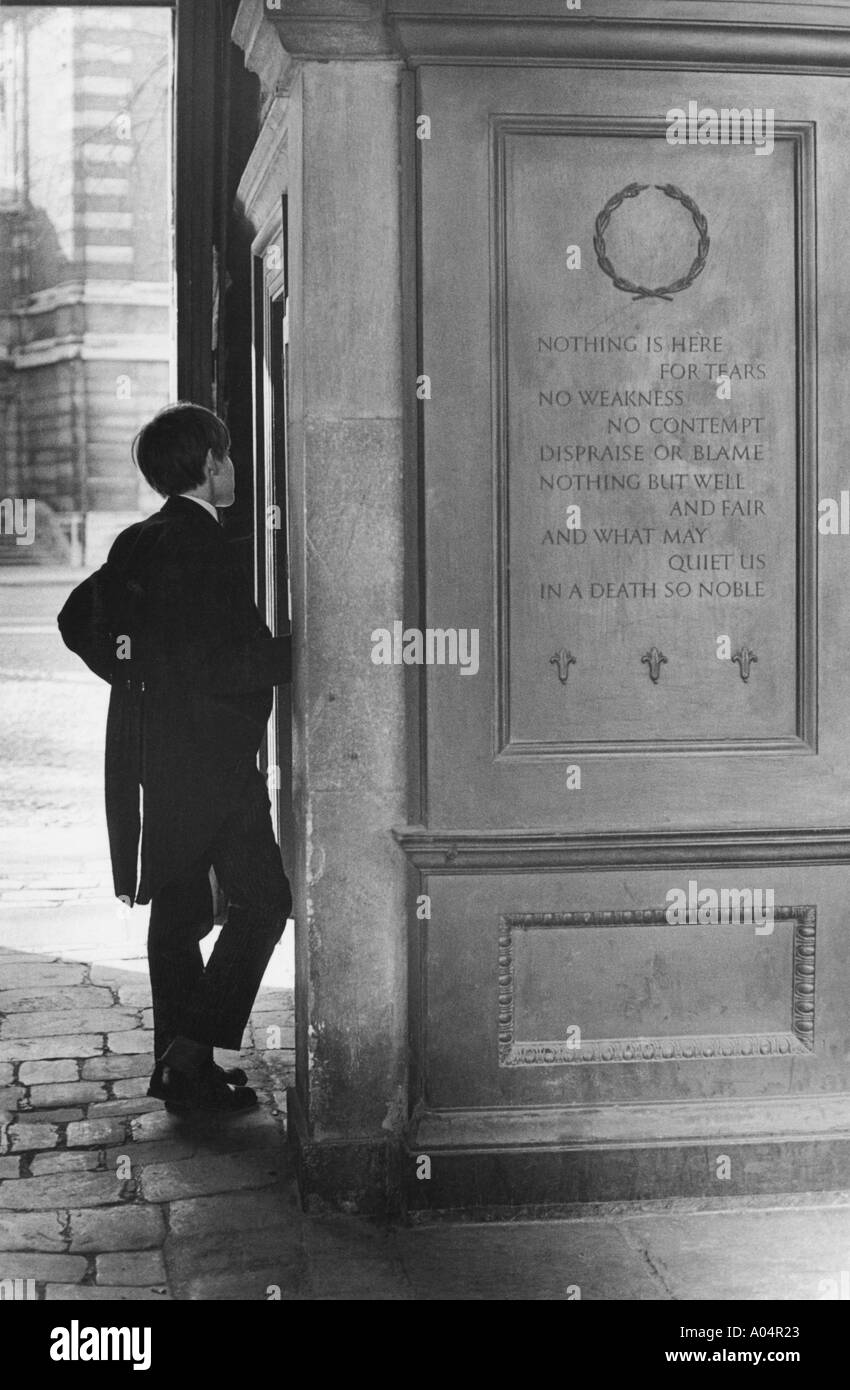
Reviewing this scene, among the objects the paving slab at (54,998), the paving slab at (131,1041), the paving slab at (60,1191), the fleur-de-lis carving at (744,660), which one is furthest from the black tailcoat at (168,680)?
the paving slab at (54,998)

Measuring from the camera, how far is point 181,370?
24.0 ft

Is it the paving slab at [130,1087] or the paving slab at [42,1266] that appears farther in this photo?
the paving slab at [130,1087]

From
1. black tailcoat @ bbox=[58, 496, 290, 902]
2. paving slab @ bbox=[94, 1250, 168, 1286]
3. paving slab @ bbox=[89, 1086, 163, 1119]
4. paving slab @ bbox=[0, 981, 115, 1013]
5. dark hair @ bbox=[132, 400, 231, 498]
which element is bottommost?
paving slab @ bbox=[94, 1250, 168, 1286]

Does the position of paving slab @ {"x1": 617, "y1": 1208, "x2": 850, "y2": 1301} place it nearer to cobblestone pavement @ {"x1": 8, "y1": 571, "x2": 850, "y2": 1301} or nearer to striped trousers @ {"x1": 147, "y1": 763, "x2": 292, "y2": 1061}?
cobblestone pavement @ {"x1": 8, "y1": 571, "x2": 850, "y2": 1301}

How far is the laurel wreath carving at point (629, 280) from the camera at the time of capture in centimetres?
397

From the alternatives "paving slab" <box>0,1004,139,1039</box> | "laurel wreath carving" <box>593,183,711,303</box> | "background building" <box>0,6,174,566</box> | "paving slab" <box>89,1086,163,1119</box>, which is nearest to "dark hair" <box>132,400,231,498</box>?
"laurel wreath carving" <box>593,183,711,303</box>

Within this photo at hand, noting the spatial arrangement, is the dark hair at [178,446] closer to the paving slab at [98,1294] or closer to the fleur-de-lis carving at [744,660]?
the fleur-de-lis carving at [744,660]

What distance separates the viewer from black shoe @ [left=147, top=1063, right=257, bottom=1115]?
476cm

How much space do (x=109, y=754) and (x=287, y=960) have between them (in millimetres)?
2358

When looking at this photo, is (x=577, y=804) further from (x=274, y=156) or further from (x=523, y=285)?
(x=274, y=156)

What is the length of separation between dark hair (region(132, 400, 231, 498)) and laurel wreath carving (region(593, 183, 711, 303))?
4.36 ft

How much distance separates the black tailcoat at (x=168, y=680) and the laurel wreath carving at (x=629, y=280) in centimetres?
134

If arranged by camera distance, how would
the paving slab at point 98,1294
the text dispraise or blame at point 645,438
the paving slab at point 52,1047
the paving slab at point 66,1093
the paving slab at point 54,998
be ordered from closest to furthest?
the paving slab at point 98,1294
the text dispraise or blame at point 645,438
the paving slab at point 66,1093
the paving slab at point 52,1047
the paving slab at point 54,998

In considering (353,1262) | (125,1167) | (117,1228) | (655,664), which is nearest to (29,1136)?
(125,1167)
